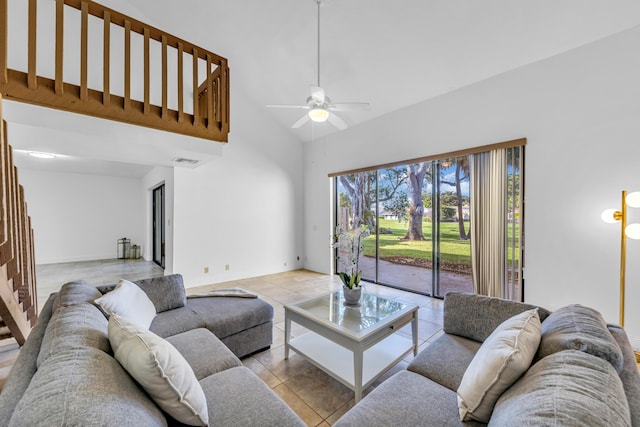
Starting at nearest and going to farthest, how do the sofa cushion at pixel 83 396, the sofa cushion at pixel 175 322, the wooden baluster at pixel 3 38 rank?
the sofa cushion at pixel 83 396 < the sofa cushion at pixel 175 322 < the wooden baluster at pixel 3 38

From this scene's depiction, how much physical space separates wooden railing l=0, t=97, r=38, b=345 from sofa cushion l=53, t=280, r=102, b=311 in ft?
1.37

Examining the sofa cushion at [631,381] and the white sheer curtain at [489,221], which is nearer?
the sofa cushion at [631,381]

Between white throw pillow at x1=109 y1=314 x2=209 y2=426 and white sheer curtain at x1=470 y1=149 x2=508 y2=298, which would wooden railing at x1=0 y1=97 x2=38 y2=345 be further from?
white sheer curtain at x1=470 y1=149 x2=508 y2=298

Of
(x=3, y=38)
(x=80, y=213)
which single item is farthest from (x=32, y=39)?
(x=80, y=213)

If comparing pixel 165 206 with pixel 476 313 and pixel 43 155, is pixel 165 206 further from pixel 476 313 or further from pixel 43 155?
pixel 476 313

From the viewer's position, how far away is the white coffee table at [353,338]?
1.87 meters

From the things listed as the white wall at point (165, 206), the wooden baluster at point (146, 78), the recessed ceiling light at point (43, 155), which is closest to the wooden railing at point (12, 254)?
the wooden baluster at point (146, 78)

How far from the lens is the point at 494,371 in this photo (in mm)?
1054

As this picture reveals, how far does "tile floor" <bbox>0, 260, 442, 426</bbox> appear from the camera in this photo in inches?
75.3

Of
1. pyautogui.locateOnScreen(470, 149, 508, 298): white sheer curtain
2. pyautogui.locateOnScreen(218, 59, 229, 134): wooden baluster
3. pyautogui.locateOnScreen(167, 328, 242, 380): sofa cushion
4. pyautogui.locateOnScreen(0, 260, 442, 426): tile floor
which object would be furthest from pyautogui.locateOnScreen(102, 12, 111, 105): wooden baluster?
pyautogui.locateOnScreen(470, 149, 508, 298): white sheer curtain

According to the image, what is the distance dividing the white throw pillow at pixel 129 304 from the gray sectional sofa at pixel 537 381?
5.13 feet

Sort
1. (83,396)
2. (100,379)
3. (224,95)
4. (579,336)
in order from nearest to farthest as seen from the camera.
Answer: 1. (83,396)
2. (100,379)
3. (579,336)
4. (224,95)

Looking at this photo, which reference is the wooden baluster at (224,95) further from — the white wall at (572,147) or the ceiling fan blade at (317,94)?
the white wall at (572,147)

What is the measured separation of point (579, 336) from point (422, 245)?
339 centimetres
